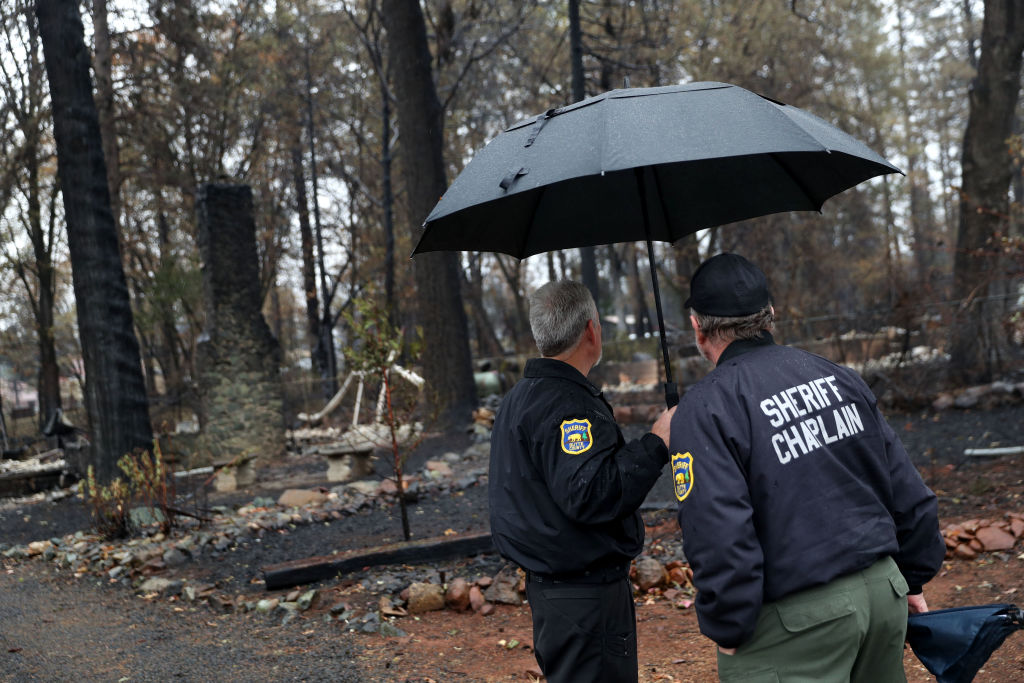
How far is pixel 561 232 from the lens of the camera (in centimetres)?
356

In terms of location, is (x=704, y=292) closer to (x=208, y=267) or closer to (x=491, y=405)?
(x=208, y=267)

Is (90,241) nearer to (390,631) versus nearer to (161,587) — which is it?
(161,587)

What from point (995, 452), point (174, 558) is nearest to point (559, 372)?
point (174, 558)

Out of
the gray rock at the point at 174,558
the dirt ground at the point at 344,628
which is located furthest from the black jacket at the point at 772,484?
the gray rock at the point at 174,558

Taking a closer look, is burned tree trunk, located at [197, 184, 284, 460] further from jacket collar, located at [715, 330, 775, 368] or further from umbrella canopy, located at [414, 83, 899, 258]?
jacket collar, located at [715, 330, 775, 368]

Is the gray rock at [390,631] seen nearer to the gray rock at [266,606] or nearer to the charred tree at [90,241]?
the gray rock at [266,606]

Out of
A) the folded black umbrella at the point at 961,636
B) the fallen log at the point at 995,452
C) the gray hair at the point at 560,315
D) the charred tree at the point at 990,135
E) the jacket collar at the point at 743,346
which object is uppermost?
the charred tree at the point at 990,135

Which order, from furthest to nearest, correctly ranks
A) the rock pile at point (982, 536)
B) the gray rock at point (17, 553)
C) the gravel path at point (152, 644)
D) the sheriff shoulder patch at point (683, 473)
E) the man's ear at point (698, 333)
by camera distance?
1. the gray rock at point (17, 553)
2. the rock pile at point (982, 536)
3. the gravel path at point (152, 644)
4. the man's ear at point (698, 333)
5. the sheriff shoulder patch at point (683, 473)

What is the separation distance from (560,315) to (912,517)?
1.17m

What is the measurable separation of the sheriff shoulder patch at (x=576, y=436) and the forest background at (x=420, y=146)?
4859 millimetres

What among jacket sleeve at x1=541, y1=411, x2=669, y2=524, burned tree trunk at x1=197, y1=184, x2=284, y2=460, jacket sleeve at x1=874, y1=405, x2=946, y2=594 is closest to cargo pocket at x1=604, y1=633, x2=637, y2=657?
jacket sleeve at x1=541, y1=411, x2=669, y2=524

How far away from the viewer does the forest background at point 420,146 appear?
12.8m

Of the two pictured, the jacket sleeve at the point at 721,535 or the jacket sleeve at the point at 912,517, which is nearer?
the jacket sleeve at the point at 721,535

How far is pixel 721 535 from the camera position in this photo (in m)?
2.02
